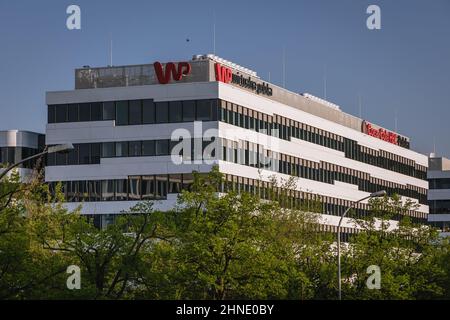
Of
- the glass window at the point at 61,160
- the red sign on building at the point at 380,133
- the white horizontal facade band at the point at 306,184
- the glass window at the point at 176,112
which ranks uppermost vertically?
the red sign on building at the point at 380,133

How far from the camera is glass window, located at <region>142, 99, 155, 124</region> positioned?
104 metres

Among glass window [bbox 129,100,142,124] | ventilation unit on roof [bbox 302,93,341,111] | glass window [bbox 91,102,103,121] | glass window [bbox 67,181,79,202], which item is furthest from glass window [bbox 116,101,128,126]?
ventilation unit on roof [bbox 302,93,341,111]

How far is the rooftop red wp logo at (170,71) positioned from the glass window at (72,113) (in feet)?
28.4

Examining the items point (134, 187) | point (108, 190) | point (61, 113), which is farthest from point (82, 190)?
point (61, 113)

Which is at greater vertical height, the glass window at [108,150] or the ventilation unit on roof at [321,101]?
the ventilation unit on roof at [321,101]

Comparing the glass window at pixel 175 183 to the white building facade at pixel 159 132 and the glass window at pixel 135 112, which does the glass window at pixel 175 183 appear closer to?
the white building facade at pixel 159 132

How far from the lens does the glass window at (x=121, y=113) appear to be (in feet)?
343

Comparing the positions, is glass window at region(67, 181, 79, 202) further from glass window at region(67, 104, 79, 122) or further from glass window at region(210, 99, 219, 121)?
glass window at region(210, 99, 219, 121)

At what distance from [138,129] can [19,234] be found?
142ft

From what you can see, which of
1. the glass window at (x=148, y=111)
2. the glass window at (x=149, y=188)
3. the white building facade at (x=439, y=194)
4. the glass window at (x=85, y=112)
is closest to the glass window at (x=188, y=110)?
the glass window at (x=148, y=111)

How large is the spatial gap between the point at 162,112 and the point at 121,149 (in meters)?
5.11

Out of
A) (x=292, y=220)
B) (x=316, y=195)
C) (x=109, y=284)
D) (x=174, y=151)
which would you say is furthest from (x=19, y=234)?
(x=316, y=195)

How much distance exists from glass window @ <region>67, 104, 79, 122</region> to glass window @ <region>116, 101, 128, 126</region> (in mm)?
4093

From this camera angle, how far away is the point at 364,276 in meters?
73.9
